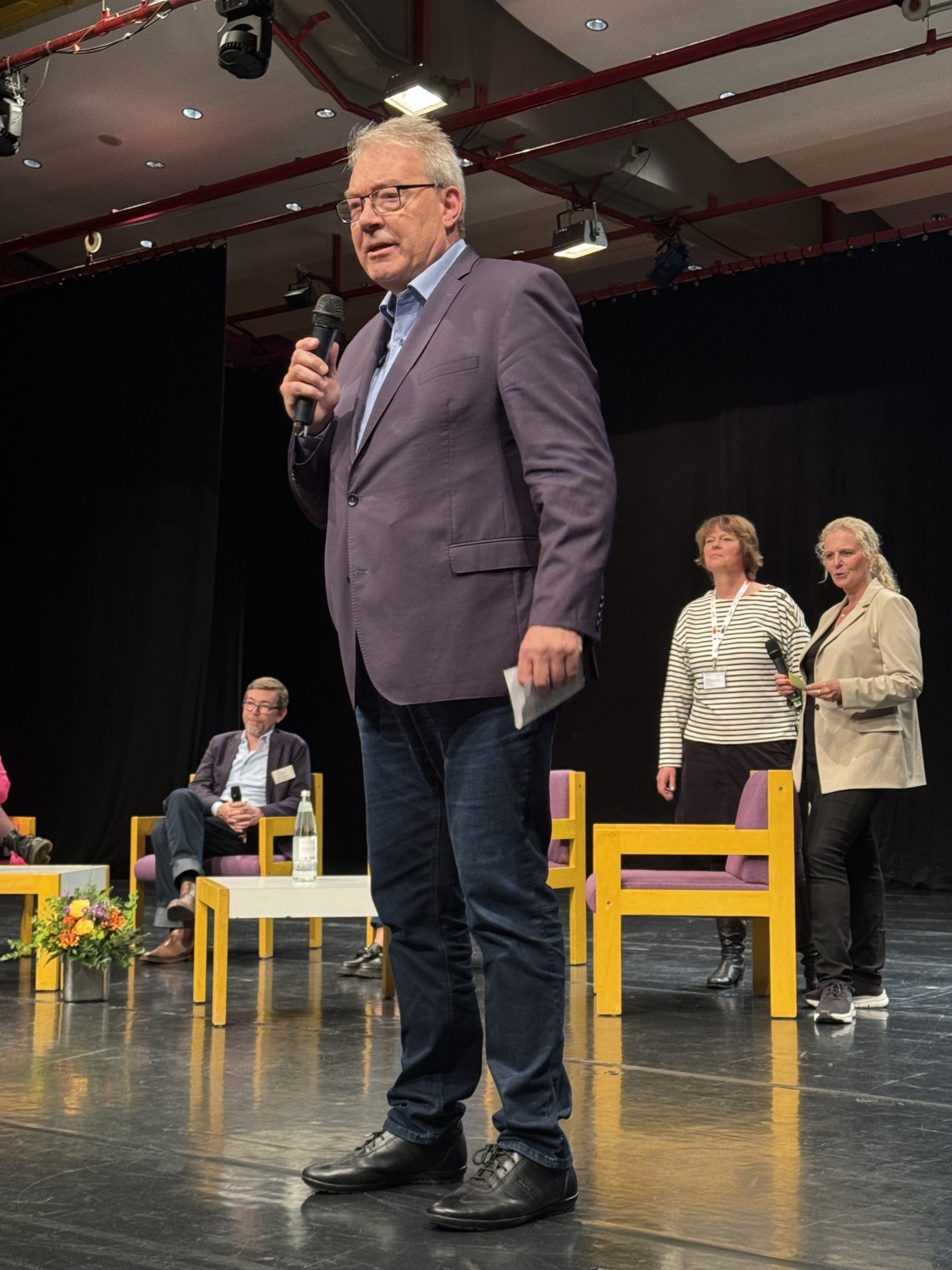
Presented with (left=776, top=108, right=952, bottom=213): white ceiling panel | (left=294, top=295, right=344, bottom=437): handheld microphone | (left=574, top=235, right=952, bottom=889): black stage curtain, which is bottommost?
(left=294, top=295, right=344, bottom=437): handheld microphone

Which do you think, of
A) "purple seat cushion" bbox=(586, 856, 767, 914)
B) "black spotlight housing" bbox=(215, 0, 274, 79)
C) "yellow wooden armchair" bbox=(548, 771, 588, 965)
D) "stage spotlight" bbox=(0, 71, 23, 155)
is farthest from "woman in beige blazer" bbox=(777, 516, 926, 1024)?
"stage spotlight" bbox=(0, 71, 23, 155)

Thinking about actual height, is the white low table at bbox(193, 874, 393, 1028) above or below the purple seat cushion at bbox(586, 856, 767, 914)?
below

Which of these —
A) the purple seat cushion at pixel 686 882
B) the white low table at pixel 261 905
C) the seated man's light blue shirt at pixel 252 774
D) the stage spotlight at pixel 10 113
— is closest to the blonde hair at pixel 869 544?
the purple seat cushion at pixel 686 882

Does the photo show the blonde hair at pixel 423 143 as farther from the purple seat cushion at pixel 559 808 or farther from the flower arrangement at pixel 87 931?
the purple seat cushion at pixel 559 808

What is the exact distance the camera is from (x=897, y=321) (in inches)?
296

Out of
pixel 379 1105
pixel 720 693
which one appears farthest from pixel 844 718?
pixel 379 1105

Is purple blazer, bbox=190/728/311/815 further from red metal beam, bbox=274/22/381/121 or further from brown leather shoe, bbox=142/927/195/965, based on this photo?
red metal beam, bbox=274/22/381/121

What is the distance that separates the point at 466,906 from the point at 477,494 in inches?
20.7

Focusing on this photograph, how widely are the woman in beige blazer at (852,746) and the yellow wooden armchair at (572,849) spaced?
107 centimetres

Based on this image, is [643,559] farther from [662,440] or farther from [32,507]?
[32,507]

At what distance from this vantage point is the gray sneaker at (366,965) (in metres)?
4.26

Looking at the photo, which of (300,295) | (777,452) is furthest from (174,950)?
(777,452)

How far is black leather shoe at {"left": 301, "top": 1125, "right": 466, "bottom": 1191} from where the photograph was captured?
1799mm

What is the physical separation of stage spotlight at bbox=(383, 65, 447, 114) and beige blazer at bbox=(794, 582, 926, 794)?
293 cm
